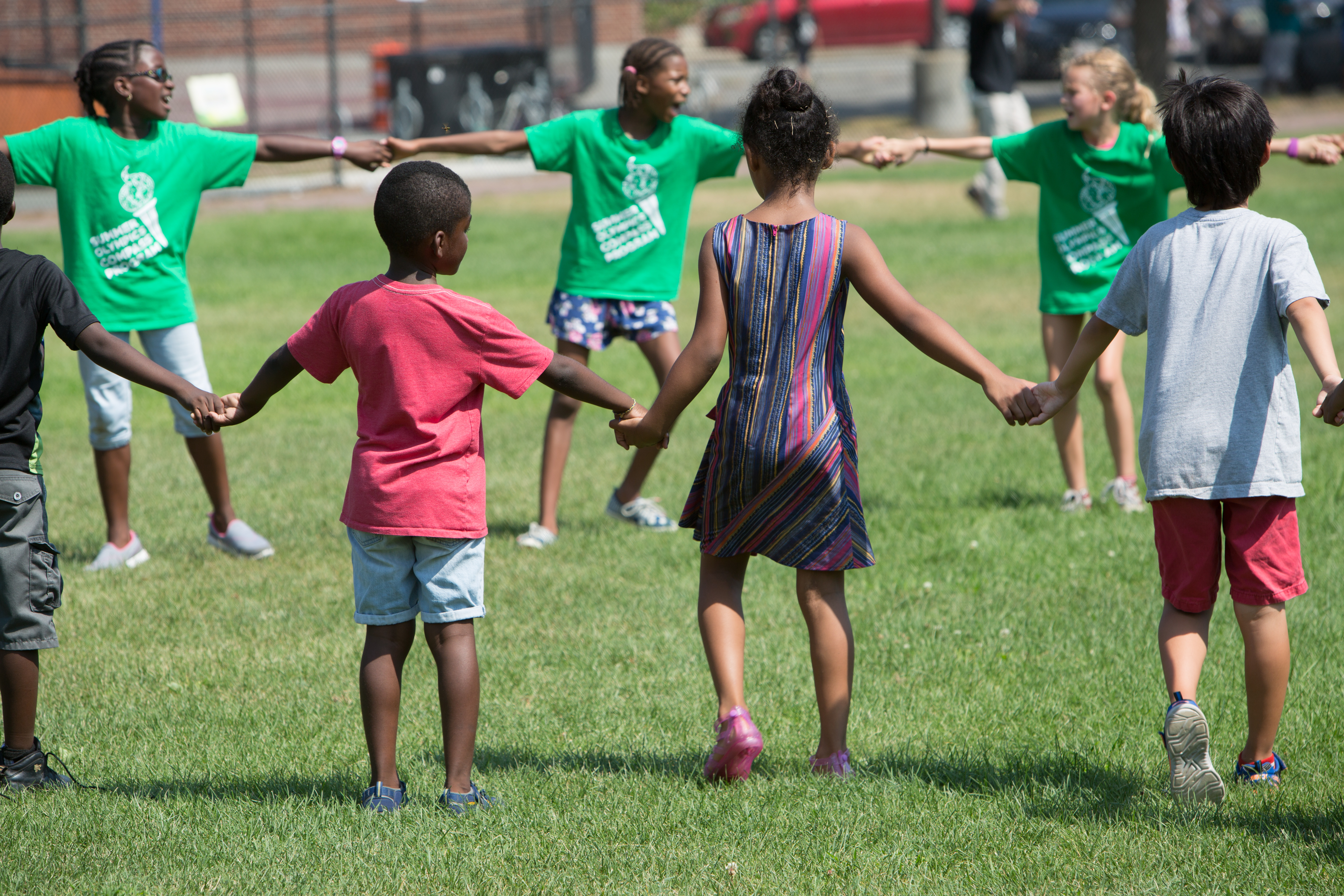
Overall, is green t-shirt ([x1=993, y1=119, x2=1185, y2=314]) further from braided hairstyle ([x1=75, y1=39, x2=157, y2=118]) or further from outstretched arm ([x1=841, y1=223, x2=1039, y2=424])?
braided hairstyle ([x1=75, y1=39, x2=157, y2=118])

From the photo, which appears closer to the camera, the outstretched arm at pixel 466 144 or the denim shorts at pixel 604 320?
the outstretched arm at pixel 466 144

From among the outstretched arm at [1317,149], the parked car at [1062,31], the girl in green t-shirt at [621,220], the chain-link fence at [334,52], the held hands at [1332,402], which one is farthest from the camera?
the parked car at [1062,31]

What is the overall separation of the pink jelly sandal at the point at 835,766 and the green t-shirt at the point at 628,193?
3148mm

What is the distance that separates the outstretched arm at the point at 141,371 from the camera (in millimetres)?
3740

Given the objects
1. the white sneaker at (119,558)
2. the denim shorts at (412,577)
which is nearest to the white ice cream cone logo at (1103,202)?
the denim shorts at (412,577)

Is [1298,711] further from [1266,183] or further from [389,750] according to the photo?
[1266,183]

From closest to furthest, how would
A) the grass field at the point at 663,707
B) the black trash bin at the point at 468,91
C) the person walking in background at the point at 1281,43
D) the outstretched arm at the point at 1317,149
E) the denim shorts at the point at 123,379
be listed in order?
the grass field at the point at 663,707 → the outstretched arm at the point at 1317,149 → the denim shorts at the point at 123,379 → the black trash bin at the point at 468,91 → the person walking in background at the point at 1281,43

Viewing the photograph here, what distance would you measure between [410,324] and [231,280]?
11.9 m

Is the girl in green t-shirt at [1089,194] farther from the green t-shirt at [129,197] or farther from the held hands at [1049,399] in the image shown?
the green t-shirt at [129,197]

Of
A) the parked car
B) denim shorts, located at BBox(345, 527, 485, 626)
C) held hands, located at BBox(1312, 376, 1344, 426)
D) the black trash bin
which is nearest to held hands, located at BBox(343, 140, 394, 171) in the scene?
denim shorts, located at BBox(345, 527, 485, 626)

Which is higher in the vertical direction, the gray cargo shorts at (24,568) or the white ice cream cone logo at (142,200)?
the white ice cream cone logo at (142,200)

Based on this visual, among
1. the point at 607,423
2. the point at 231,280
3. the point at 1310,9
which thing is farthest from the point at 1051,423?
the point at 1310,9

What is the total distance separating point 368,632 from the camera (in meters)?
3.66

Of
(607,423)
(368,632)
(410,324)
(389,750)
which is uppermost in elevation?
(410,324)
